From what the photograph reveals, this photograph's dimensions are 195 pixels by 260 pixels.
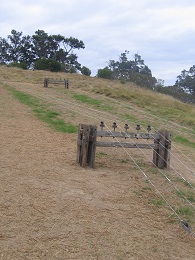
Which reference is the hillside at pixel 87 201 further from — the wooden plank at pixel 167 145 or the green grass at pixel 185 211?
the wooden plank at pixel 167 145

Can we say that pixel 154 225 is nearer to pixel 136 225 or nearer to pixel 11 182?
pixel 136 225

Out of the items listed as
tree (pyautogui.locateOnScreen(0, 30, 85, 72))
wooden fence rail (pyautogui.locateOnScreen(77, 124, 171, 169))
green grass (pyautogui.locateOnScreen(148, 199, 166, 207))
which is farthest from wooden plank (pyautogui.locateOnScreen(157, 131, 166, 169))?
tree (pyautogui.locateOnScreen(0, 30, 85, 72))

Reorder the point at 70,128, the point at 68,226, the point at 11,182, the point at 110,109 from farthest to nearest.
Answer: the point at 110,109
the point at 70,128
the point at 11,182
the point at 68,226

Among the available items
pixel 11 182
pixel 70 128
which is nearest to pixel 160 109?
pixel 70 128

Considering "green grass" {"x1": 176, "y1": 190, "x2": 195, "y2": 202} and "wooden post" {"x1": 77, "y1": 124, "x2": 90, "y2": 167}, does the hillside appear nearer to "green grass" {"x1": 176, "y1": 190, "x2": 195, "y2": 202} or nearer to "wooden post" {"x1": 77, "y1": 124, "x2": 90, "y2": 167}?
"green grass" {"x1": 176, "y1": 190, "x2": 195, "y2": 202}

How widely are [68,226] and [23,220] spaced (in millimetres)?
524

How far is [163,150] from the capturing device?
6996 mm

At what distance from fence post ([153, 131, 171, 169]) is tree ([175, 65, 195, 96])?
5522 cm

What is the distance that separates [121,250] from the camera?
3607 mm

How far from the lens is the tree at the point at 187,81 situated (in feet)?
202

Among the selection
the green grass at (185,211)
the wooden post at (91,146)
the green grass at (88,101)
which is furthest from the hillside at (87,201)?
the green grass at (88,101)

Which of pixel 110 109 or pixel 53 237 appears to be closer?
pixel 53 237

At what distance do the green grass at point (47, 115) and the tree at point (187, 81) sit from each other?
48547mm

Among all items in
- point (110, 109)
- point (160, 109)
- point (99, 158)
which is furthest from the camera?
point (160, 109)
